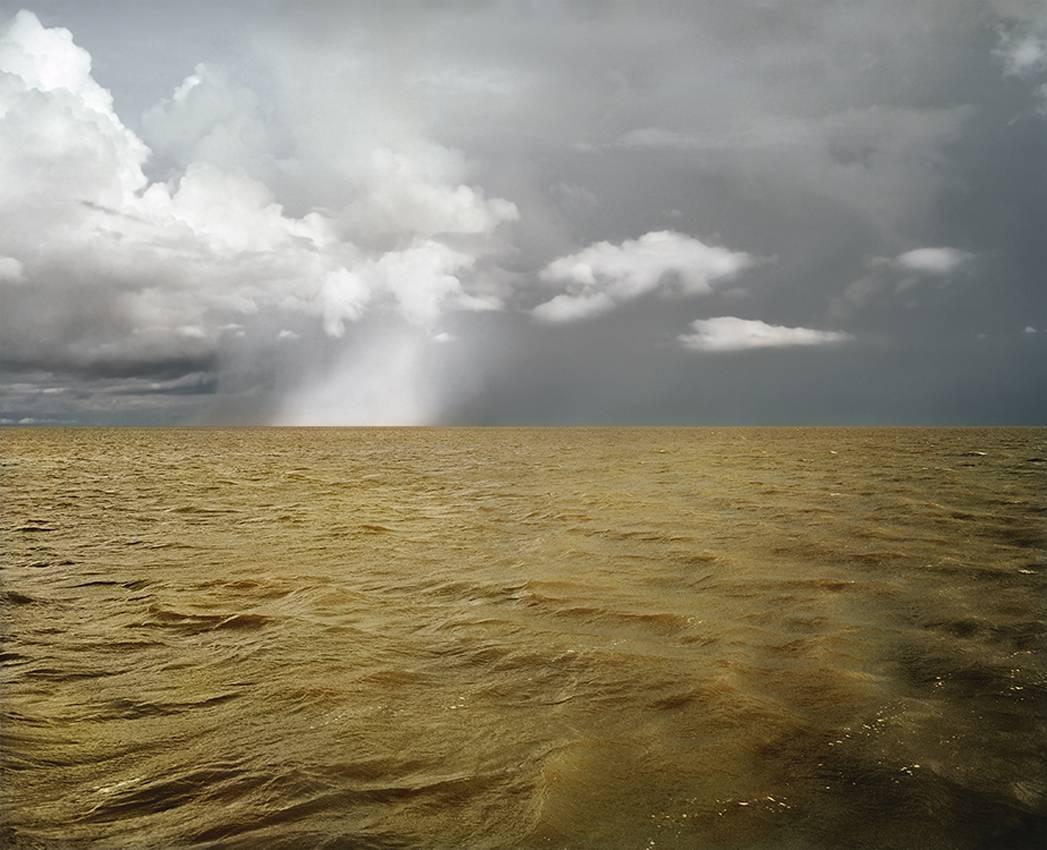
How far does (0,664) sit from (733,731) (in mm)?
5224

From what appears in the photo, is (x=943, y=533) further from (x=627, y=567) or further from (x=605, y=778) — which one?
(x=605, y=778)

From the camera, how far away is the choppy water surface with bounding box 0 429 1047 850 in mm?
2812

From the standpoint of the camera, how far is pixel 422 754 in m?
3.36

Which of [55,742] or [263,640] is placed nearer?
[55,742]

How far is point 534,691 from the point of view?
164 inches

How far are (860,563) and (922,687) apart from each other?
3.82m

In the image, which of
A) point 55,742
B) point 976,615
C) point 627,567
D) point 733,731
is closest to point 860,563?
point 976,615

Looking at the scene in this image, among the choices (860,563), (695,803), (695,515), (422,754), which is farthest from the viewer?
(695,515)

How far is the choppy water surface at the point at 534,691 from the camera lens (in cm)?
281

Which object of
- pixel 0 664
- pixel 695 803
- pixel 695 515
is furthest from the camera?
pixel 695 515

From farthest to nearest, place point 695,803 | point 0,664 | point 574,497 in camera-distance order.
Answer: point 574,497 < point 0,664 < point 695,803

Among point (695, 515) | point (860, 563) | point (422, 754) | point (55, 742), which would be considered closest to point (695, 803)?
point (422, 754)

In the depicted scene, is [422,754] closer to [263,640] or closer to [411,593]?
[263,640]

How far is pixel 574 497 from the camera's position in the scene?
1552cm
